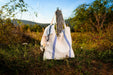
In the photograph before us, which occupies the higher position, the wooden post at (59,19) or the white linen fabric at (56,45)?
the wooden post at (59,19)

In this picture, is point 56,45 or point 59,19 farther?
point 59,19

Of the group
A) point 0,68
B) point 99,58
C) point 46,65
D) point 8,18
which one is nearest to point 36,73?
point 46,65

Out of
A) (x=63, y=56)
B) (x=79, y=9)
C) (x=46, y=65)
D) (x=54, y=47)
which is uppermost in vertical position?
(x=79, y=9)

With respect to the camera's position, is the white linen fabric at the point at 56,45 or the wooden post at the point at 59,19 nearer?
the white linen fabric at the point at 56,45

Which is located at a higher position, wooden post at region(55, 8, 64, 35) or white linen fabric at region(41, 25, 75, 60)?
wooden post at region(55, 8, 64, 35)

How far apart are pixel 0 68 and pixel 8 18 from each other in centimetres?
167

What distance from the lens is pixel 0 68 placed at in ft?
7.23

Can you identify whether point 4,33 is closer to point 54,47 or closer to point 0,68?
point 0,68

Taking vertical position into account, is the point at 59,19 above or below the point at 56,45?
above

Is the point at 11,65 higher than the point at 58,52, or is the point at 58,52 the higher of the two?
the point at 58,52

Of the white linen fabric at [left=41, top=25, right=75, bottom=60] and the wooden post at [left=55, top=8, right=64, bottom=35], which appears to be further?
the wooden post at [left=55, top=8, right=64, bottom=35]

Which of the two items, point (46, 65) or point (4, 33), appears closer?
point (46, 65)

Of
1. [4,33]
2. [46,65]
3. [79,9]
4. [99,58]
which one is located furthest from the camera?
[79,9]

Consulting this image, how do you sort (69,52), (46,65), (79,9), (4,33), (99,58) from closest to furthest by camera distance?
(46,65)
(69,52)
(99,58)
(4,33)
(79,9)
